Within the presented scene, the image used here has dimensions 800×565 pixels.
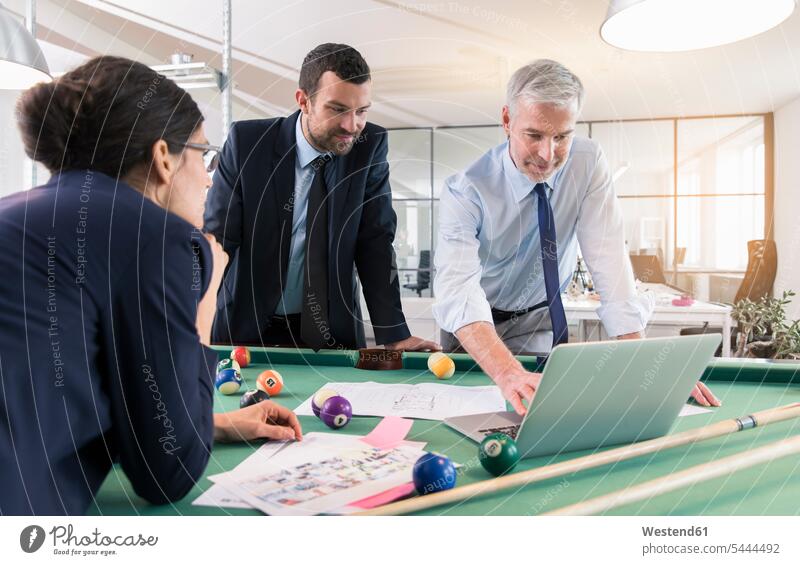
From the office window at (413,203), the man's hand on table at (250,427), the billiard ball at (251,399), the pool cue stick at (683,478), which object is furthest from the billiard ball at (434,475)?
the office window at (413,203)

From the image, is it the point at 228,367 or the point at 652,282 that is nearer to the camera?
the point at 228,367

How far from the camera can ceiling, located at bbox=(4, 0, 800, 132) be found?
4.01 metres

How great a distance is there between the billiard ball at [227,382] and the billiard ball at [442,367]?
487 mm

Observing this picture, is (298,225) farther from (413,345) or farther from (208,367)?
(208,367)

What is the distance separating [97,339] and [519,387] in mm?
744

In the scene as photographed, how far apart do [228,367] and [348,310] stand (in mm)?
619

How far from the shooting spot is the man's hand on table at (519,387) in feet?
3.76

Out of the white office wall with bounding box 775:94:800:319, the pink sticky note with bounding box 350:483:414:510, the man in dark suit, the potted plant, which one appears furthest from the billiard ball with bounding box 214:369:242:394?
the white office wall with bounding box 775:94:800:319

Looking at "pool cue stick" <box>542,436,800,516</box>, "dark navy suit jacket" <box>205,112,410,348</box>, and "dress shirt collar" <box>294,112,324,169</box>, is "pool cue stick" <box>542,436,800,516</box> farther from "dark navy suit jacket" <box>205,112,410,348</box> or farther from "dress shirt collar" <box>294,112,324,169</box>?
"dress shirt collar" <box>294,112,324,169</box>

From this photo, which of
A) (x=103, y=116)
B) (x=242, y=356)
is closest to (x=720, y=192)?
(x=242, y=356)

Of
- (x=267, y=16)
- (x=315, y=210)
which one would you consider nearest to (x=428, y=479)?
(x=315, y=210)
